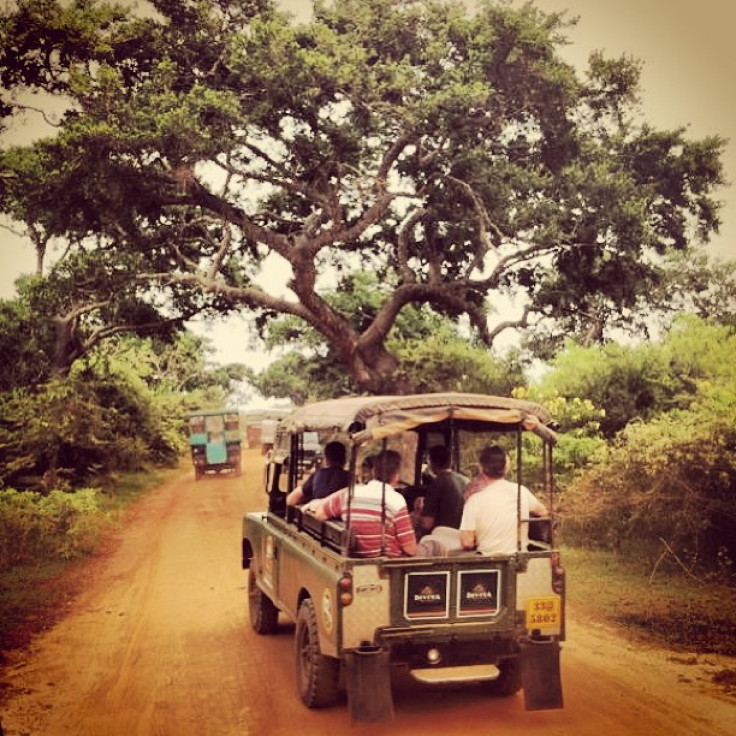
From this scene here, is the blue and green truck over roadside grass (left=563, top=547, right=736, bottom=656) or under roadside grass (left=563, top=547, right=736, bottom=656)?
over

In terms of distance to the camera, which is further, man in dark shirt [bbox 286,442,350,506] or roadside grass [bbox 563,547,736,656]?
roadside grass [bbox 563,547,736,656]

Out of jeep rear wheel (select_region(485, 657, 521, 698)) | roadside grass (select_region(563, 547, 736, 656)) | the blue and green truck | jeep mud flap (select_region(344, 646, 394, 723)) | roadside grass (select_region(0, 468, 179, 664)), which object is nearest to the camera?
jeep mud flap (select_region(344, 646, 394, 723))

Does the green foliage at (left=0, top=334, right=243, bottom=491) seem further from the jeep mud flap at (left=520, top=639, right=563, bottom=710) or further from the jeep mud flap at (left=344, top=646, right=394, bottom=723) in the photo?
Result: the jeep mud flap at (left=520, top=639, right=563, bottom=710)

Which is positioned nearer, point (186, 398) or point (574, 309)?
point (574, 309)

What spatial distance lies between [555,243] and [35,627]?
49.7ft

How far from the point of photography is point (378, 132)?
2062cm

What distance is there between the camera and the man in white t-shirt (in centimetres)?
654

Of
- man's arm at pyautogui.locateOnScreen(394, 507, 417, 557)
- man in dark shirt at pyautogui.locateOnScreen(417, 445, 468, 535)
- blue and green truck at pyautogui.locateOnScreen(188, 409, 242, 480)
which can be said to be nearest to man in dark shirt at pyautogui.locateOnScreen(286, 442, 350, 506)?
man in dark shirt at pyautogui.locateOnScreen(417, 445, 468, 535)

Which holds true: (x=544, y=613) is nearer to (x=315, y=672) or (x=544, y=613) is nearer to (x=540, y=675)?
(x=540, y=675)

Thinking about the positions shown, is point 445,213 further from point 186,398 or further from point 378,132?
point 186,398

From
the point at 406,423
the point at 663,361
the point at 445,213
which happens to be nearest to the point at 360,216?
the point at 445,213

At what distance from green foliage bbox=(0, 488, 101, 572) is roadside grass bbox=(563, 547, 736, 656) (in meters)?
8.40

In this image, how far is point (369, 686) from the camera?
5.81m

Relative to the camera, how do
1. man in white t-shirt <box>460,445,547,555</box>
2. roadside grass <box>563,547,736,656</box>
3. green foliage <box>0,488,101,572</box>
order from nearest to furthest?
1. man in white t-shirt <box>460,445,547,555</box>
2. roadside grass <box>563,547,736,656</box>
3. green foliage <box>0,488,101,572</box>
